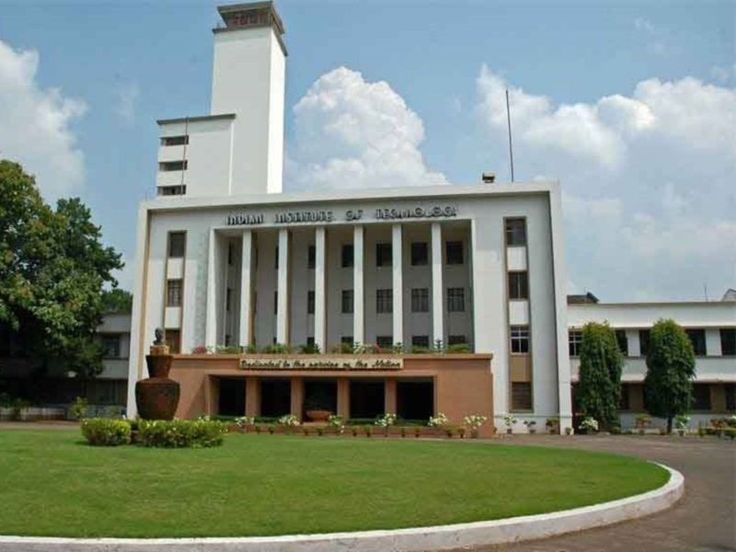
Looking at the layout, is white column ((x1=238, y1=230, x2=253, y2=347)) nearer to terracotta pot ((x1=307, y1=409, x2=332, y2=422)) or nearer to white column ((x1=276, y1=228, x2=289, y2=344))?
white column ((x1=276, y1=228, x2=289, y2=344))

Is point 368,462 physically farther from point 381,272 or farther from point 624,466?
point 381,272

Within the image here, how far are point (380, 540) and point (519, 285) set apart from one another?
2797 centimetres

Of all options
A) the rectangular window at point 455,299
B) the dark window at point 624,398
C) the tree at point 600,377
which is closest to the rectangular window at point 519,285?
the rectangular window at point 455,299

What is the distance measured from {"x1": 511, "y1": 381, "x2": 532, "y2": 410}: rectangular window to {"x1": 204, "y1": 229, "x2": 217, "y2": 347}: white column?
1524cm

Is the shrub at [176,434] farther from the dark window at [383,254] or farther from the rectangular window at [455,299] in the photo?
the dark window at [383,254]

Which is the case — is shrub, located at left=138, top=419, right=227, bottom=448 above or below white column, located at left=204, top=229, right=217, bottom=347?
below

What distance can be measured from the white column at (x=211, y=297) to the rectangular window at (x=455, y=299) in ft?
40.4

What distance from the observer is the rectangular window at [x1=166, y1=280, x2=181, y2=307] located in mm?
37625

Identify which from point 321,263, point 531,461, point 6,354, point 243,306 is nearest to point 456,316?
point 321,263

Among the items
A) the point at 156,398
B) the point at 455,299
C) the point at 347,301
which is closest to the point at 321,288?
the point at 347,301

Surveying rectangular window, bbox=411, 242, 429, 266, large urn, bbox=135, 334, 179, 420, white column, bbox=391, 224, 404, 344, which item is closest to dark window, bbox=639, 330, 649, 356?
rectangular window, bbox=411, 242, 429, 266

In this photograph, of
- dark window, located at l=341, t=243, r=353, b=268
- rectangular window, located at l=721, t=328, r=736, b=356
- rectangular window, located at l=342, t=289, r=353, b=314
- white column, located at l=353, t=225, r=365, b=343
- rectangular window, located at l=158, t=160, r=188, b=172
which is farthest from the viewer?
rectangular window, located at l=158, t=160, r=188, b=172

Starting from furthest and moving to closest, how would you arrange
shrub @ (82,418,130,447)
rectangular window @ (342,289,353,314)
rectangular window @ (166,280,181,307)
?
rectangular window @ (342,289,353,314)
rectangular window @ (166,280,181,307)
shrub @ (82,418,130,447)

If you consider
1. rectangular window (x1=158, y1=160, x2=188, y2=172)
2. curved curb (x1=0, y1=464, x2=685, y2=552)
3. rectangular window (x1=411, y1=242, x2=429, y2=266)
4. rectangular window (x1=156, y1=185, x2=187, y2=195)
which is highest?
rectangular window (x1=158, y1=160, x2=188, y2=172)
